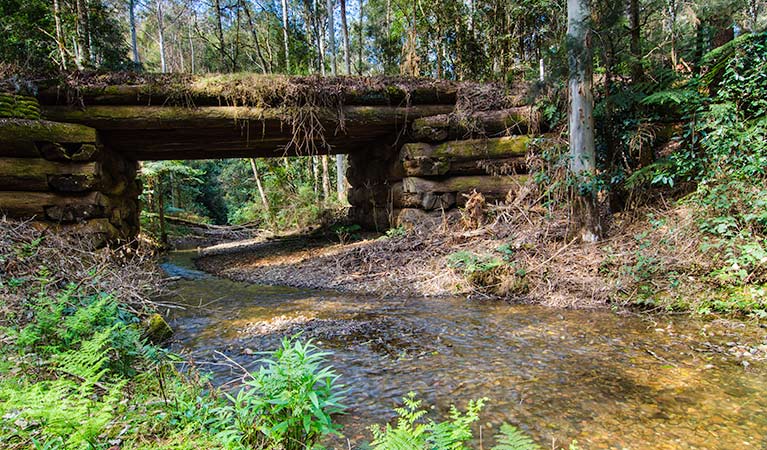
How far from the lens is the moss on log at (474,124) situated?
8125mm

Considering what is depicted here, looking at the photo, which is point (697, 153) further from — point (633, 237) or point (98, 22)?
point (98, 22)

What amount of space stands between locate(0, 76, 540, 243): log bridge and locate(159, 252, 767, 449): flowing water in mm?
3604

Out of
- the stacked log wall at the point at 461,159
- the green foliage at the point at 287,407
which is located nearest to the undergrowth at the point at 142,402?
the green foliage at the point at 287,407

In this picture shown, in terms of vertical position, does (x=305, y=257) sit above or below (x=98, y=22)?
below

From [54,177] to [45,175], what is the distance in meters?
0.12

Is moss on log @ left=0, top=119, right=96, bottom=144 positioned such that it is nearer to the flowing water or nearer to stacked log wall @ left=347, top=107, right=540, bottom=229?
the flowing water

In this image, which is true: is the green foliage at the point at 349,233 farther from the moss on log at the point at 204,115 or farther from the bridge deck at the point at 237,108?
the moss on log at the point at 204,115

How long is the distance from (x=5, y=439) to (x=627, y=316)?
491cm

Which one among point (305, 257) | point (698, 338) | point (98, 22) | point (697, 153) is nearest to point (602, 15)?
point (697, 153)

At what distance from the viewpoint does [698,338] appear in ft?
11.4

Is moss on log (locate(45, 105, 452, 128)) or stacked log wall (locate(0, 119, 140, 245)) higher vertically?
moss on log (locate(45, 105, 452, 128))

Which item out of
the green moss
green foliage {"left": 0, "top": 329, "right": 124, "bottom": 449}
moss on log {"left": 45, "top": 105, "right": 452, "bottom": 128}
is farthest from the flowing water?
moss on log {"left": 45, "top": 105, "right": 452, "bottom": 128}

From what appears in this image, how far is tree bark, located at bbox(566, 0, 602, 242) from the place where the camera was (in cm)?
558

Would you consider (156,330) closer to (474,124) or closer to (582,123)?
(582,123)
